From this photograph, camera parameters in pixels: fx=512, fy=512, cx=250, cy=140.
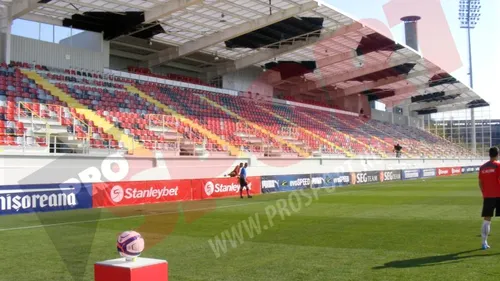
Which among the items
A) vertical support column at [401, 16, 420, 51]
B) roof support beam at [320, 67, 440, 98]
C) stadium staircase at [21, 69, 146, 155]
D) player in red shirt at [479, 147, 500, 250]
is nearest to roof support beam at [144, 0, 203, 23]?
stadium staircase at [21, 69, 146, 155]

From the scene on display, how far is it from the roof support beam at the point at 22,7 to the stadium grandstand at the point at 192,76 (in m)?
0.12

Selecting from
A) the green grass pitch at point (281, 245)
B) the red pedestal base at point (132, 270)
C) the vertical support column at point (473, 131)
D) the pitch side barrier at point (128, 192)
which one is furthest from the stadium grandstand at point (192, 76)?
the vertical support column at point (473, 131)

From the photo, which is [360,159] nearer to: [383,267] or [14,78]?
[14,78]

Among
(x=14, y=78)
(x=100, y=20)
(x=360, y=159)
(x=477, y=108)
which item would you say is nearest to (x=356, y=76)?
(x=360, y=159)

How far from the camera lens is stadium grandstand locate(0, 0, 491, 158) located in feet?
83.0

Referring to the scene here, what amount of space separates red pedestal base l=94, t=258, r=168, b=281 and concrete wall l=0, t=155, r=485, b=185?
1540 cm

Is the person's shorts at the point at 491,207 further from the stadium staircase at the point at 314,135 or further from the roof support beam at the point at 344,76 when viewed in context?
the roof support beam at the point at 344,76

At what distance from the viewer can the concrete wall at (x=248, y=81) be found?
45.3 meters

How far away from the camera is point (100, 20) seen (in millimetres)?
31625

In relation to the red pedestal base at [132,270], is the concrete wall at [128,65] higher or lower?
higher

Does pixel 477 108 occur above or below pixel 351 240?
above

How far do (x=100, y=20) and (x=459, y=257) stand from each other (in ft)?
92.7

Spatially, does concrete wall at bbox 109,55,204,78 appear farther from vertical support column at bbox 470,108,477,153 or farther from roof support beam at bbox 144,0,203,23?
vertical support column at bbox 470,108,477,153

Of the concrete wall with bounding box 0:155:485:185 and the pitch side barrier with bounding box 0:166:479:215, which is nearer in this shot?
the pitch side barrier with bounding box 0:166:479:215
